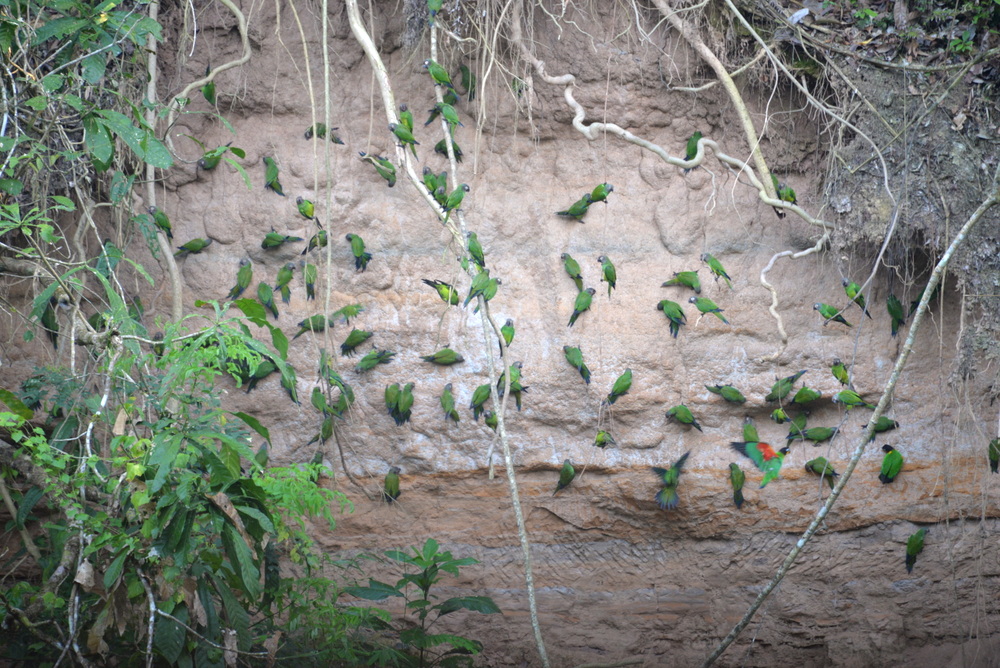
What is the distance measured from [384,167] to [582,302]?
1.40 metres

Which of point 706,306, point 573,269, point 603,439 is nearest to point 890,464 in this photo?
point 706,306

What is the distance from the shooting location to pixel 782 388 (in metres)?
4.73

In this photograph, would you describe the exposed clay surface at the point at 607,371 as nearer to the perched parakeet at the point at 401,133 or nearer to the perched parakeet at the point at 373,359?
the perched parakeet at the point at 373,359

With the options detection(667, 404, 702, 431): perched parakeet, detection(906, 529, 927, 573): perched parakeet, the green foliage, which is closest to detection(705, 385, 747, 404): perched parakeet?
detection(667, 404, 702, 431): perched parakeet

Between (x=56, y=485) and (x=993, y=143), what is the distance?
15.0 ft

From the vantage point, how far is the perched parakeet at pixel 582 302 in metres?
4.83

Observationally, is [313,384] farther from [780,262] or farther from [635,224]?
[780,262]

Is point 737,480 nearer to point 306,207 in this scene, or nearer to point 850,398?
point 850,398

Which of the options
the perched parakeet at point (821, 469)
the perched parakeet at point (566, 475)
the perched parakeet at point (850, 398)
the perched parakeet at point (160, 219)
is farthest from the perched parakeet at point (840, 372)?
the perched parakeet at point (160, 219)

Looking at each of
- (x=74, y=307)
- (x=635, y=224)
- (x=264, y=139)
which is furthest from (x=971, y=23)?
(x=74, y=307)

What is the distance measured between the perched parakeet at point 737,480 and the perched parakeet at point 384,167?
2568mm

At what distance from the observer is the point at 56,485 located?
9.33ft

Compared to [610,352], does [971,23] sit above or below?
above

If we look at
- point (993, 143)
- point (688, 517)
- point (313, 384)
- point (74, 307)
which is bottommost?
point (688, 517)
